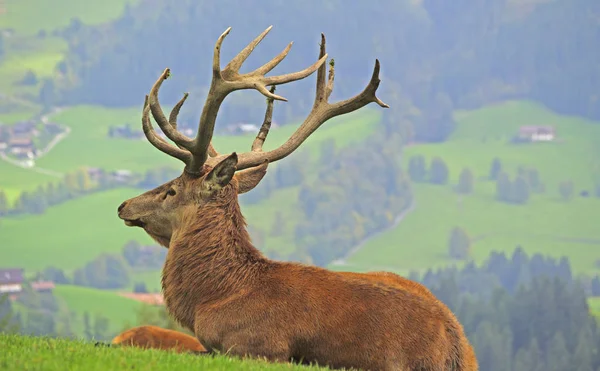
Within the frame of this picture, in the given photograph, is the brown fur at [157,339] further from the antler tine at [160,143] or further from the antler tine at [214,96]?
the antler tine at [214,96]

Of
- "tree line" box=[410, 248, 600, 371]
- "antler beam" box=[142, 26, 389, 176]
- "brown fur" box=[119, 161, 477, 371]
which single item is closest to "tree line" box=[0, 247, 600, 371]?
"tree line" box=[410, 248, 600, 371]

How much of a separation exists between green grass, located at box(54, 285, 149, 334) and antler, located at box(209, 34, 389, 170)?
4820 inches

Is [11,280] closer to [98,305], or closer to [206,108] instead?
[98,305]

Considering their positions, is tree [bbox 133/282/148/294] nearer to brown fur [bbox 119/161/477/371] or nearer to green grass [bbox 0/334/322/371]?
brown fur [bbox 119/161/477/371]

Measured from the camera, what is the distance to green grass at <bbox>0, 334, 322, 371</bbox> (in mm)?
10328

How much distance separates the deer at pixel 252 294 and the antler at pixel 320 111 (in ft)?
0.82

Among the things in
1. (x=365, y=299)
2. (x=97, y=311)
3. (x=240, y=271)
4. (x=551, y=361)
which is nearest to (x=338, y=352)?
(x=365, y=299)

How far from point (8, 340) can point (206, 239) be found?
8.04ft

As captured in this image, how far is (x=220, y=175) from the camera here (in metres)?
13.7

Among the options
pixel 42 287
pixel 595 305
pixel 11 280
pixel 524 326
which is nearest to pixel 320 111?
pixel 524 326

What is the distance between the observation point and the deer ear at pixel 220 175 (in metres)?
13.4

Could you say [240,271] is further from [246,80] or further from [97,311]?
[97,311]

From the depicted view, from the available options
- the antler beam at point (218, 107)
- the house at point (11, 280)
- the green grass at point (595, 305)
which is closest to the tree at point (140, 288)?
the house at point (11, 280)

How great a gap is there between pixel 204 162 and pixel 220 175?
25.5 inches
